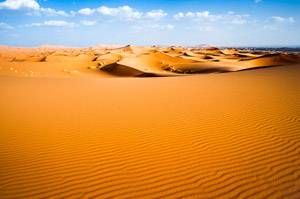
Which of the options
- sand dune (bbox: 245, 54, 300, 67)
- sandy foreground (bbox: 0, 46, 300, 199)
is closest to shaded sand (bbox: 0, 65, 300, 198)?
sandy foreground (bbox: 0, 46, 300, 199)

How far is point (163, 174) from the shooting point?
283cm

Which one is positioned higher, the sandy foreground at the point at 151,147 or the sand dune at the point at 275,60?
the sand dune at the point at 275,60

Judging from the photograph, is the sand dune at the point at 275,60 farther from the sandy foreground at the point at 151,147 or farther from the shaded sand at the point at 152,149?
the shaded sand at the point at 152,149

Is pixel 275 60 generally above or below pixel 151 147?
above

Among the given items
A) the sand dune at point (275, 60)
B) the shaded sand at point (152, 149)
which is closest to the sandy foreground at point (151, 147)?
the shaded sand at point (152, 149)

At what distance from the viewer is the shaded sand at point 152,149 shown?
8.49 ft

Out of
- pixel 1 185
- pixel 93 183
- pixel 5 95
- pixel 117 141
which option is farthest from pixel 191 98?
pixel 5 95

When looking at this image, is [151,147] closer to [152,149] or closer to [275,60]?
[152,149]

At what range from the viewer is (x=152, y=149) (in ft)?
11.6

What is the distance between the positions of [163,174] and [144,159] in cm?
50

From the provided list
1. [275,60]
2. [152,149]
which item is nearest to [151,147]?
[152,149]

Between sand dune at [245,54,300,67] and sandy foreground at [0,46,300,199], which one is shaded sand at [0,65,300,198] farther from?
sand dune at [245,54,300,67]

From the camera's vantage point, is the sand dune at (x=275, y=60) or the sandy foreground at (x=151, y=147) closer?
the sandy foreground at (x=151, y=147)

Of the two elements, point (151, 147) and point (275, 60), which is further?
point (275, 60)
